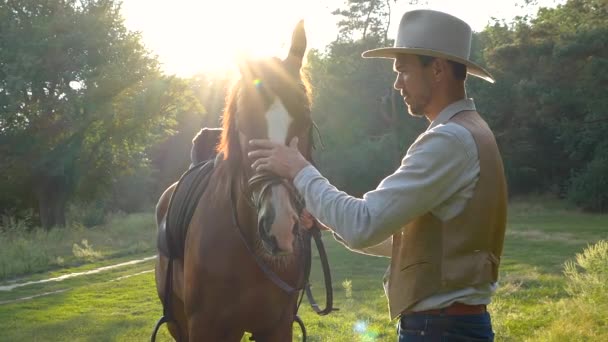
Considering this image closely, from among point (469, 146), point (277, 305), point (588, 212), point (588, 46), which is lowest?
point (588, 212)

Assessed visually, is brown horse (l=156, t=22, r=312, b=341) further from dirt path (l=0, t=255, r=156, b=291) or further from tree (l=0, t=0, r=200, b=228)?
tree (l=0, t=0, r=200, b=228)

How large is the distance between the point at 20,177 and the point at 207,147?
75.1ft

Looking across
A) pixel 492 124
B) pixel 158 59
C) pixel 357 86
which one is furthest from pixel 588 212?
pixel 158 59

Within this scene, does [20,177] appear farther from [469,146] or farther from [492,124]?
[469,146]

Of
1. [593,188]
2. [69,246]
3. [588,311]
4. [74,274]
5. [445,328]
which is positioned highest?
[445,328]

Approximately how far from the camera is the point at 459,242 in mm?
2004

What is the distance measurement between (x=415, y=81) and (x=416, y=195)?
0.49 m

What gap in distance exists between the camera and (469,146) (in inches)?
78.7

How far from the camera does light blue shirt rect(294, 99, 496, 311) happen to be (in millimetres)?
1939

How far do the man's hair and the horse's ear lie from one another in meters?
0.87

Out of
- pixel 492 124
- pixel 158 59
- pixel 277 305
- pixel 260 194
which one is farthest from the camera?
pixel 492 124

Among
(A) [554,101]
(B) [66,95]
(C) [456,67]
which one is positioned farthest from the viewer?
(A) [554,101]

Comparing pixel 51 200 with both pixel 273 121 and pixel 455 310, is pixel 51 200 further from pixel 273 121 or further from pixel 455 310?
pixel 455 310

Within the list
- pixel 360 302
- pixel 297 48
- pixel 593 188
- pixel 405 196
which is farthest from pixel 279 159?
pixel 593 188
